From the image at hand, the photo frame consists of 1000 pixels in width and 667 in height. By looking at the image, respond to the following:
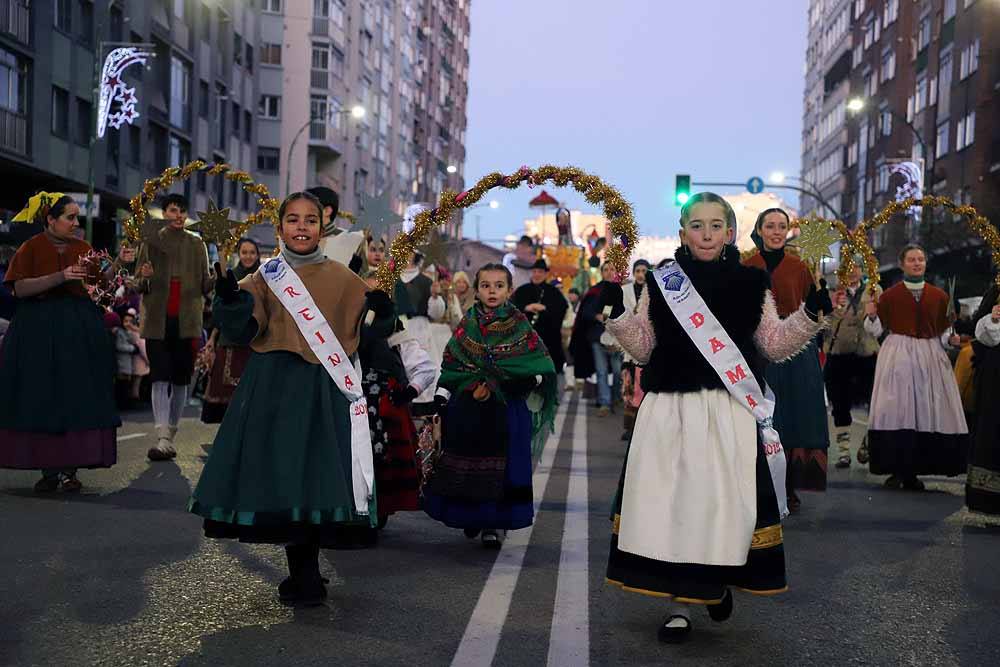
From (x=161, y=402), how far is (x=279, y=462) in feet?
20.9

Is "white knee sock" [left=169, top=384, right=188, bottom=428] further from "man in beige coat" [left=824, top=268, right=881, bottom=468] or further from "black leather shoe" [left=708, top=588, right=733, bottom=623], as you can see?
"black leather shoe" [left=708, top=588, right=733, bottom=623]

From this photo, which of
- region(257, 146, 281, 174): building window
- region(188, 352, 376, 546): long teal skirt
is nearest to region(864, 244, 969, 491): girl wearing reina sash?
region(188, 352, 376, 546): long teal skirt

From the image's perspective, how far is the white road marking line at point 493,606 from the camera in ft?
17.4

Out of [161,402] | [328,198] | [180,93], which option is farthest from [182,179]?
[180,93]

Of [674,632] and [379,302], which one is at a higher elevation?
[379,302]

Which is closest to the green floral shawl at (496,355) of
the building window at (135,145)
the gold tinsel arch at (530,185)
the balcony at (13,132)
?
the gold tinsel arch at (530,185)

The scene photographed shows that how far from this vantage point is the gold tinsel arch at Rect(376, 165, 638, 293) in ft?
22.2

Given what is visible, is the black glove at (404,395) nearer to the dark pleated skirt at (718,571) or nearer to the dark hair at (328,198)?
the dark hair at (328,198)

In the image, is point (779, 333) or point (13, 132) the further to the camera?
point (13, 132)

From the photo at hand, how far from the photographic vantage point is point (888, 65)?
64312 millimetres

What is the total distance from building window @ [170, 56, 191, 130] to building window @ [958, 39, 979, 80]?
25164 mm

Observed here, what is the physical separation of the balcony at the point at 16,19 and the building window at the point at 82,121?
3667 millimetres

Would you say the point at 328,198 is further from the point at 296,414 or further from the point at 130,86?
the point at 130,86

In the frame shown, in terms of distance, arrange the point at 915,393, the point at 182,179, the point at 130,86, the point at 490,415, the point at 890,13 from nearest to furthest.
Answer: the point at 490,415, the point at 182,179, the point at 915,393, the point at 130,86, the point at 890,13
